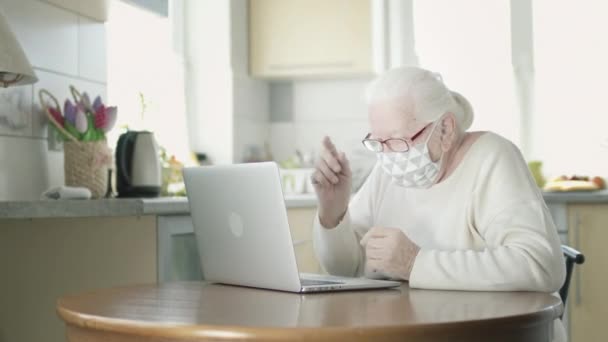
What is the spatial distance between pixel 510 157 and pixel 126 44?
2.03 metres

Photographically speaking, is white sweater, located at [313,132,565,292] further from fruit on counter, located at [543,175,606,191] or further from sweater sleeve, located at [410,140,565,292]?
fruit on counter, located at [543,175,606,191]

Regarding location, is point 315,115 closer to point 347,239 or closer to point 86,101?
point 86,101

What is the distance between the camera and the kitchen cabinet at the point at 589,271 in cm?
339

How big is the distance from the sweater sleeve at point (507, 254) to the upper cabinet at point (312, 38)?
94.9 inches

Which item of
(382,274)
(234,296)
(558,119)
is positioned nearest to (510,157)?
(382,274)

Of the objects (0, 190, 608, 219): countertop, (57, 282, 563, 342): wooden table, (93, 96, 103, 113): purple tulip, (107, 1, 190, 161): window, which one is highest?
(107, 1, 190, 161): window

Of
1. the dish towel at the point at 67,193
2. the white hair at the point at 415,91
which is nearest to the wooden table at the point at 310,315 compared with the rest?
the white hair at the point at 415,91

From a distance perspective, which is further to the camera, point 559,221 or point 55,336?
point 559,221

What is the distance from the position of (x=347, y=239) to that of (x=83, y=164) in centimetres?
95

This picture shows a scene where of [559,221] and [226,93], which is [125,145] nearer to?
[226,93]

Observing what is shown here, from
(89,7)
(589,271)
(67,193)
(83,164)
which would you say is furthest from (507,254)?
(589,271)

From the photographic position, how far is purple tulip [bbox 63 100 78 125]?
2.58m

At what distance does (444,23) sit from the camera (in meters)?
4.18

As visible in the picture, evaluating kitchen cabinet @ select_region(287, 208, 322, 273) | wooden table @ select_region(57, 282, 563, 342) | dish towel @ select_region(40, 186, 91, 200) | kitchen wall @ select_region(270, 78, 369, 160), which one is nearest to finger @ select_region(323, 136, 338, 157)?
wooden table @ select_region(57, 282, 563, 342)
